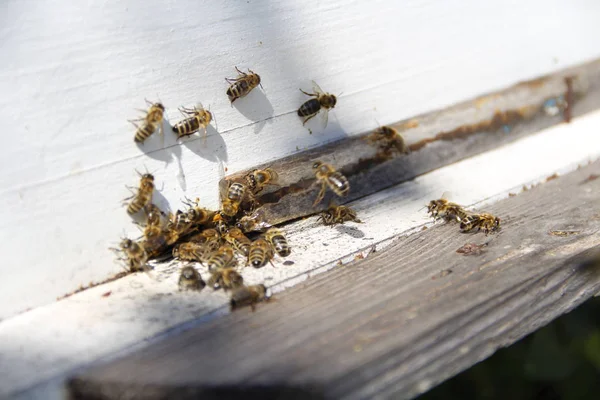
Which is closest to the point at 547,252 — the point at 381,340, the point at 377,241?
the point at 377,241

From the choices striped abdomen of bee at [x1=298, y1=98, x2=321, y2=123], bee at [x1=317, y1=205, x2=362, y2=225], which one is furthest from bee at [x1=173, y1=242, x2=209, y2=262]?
striped abdomen of bee at [x1=298, y1=98, x2=321, y2=123]

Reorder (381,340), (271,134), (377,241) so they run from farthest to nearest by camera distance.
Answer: (271,134), (377,241), (381,340)

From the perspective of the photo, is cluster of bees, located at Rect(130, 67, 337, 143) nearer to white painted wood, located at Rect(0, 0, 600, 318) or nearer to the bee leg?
white painted wood, located at Rect(0, 0, 600, 318)

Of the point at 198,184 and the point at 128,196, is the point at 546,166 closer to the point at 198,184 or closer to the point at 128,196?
the point at 198,184

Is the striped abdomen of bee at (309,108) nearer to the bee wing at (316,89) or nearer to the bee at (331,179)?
the bee wing at (316,89)

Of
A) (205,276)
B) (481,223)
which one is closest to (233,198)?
(205,276)
